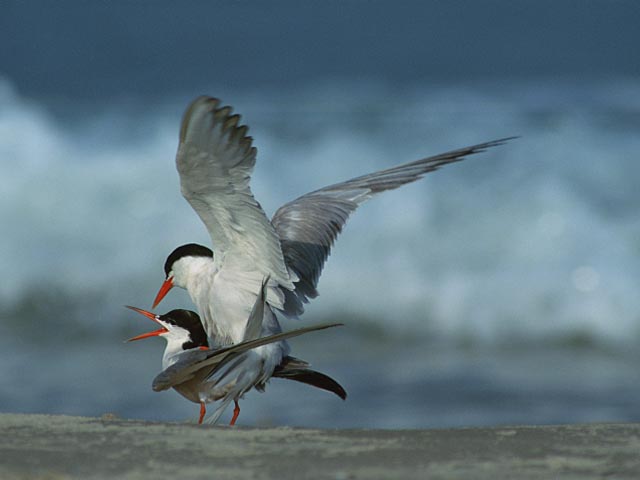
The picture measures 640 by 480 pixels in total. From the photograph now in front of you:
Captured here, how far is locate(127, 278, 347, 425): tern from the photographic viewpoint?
4.32m

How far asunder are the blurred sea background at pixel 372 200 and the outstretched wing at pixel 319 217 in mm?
1344

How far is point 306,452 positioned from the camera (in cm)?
315

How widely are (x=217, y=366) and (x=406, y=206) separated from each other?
6741 mm

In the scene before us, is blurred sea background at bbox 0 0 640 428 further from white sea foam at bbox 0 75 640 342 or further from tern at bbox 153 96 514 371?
tern at bbox 153 96 514 371

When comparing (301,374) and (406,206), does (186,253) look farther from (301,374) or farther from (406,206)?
(406,206)

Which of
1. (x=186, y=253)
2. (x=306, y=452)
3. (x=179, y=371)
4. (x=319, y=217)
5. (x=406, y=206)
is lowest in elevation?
(x=306, y=452)

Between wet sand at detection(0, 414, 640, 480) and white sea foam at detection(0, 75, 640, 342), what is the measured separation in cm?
590

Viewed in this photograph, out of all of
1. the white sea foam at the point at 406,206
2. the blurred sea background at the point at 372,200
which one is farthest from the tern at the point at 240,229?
the white sea foam at the point at 406,206

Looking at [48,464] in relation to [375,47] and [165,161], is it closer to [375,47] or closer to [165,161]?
[165,161]

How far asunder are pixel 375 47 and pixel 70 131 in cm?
458

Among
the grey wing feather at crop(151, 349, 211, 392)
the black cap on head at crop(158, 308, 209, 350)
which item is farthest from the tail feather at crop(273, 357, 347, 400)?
the grey wing feather at crop(151, 349, 211, 392)

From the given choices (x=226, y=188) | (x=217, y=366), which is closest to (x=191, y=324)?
(x=217, y=366)

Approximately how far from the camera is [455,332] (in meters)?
9.39

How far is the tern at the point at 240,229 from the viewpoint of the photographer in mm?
4328
